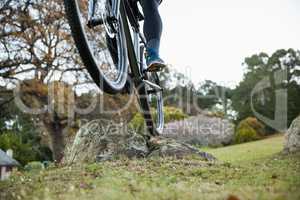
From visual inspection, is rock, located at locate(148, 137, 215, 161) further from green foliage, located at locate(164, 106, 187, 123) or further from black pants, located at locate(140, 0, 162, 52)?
green foliage, located at locate(164, 106, 187, 123)

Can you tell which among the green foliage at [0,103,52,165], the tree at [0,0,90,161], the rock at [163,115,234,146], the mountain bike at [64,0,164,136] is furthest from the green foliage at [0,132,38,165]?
the mountain bike at [64,0,164,136]

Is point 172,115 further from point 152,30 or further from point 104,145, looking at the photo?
point 152,30

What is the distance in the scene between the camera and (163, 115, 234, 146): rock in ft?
69.2

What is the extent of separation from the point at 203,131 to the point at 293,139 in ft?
56.9

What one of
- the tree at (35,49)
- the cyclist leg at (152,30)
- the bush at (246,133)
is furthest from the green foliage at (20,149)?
the cyclist leg at (152,30)

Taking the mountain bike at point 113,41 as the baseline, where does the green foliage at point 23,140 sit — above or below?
below

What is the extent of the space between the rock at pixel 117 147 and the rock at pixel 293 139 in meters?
1.92

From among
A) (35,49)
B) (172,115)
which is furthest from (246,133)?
(35,49)

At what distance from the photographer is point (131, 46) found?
2.99 m

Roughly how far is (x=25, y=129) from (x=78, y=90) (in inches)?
500

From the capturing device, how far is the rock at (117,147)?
4559 millimetres

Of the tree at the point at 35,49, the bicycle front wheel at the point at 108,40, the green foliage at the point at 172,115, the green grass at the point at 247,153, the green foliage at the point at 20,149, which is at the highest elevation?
the tree at the point at 35,49

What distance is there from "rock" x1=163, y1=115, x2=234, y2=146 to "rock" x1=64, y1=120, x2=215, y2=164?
1510 centimetres

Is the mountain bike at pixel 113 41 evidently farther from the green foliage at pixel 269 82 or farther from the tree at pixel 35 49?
the green foliage at pixel 269 82
